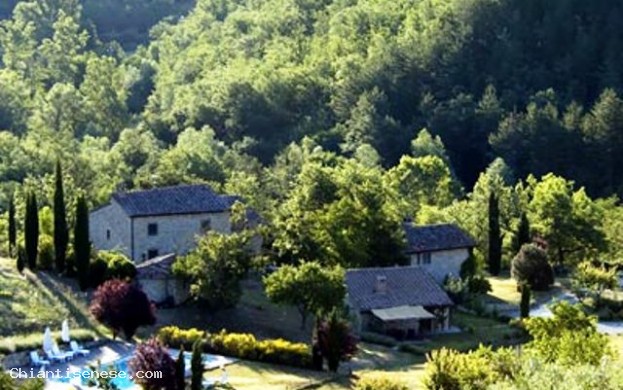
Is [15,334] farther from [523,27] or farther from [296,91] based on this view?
[523,27]

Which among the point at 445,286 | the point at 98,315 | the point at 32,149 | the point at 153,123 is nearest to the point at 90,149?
the point at 32,149

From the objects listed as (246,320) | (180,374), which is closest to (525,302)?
(246,320)

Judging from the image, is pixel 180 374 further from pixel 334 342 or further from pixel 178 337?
pixel 178 337

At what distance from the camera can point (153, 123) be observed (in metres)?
127

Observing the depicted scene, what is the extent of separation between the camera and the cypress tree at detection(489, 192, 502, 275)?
72625 millimetres

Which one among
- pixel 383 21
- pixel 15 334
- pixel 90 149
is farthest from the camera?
pixel 383 21

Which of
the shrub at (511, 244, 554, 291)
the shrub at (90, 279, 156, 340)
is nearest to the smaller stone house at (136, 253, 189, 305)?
the shrub at (90, 279, 156, 340)

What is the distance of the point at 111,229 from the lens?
61969 mm

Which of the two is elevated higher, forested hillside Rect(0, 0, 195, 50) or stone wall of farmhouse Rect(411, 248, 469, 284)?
forested hillside Rect(0, 0, 195, 50)

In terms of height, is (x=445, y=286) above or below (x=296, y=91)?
below

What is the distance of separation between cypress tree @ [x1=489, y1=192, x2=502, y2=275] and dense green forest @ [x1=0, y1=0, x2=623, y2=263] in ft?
10.6

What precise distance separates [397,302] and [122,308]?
14.5m

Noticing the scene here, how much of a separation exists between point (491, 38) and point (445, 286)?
70.8m

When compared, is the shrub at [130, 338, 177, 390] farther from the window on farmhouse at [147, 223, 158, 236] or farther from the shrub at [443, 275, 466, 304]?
the shrub at [443, 275, 466, 304]
